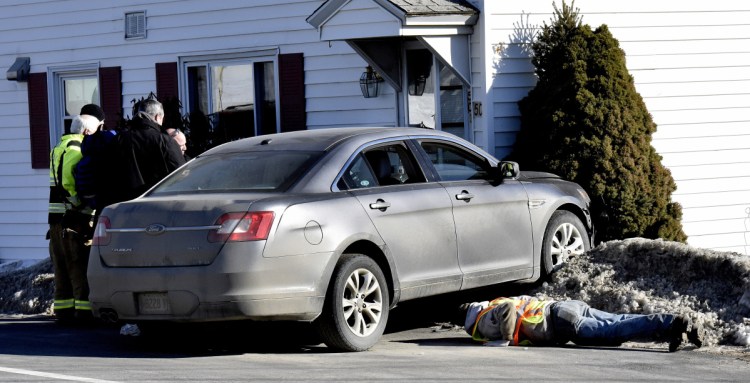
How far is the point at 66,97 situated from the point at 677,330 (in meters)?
11.5

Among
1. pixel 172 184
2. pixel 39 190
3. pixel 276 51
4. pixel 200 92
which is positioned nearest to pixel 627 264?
pixel 172 184

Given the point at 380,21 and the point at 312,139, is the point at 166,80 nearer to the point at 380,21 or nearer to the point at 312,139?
the point at 380,21

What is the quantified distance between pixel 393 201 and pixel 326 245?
2.95 ft

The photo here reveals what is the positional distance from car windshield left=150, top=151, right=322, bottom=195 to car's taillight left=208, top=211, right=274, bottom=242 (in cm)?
46

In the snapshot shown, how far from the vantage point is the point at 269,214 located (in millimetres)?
8719

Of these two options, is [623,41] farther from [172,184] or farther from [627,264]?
[172,184]

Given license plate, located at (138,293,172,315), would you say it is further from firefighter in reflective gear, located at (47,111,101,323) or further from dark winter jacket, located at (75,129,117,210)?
firefighter in reflective gear, located at (47,111,101,323)

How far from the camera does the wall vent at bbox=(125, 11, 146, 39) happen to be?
17.2 meters

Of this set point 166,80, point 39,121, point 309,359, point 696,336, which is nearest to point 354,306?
point 309,359

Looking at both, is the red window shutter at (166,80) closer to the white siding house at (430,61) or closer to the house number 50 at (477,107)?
the white siding house at (430,61)

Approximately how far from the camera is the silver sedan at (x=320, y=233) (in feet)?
28.7

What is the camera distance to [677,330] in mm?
9023

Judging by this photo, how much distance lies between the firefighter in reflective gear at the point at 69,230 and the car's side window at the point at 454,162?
3260mm

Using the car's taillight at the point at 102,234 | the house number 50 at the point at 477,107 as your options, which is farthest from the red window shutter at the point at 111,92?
the car's taillight at the point at 102,234
